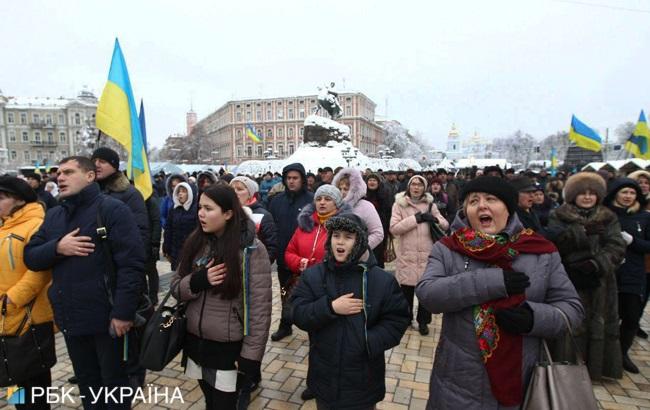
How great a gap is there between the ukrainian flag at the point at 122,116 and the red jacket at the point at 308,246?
2.36 meters

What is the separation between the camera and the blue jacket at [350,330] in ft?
7.48

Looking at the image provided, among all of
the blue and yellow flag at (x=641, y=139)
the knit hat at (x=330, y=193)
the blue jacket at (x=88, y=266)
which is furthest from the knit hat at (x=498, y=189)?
the blue and yellow flag at (x=641, y=139)

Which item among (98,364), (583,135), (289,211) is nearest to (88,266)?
(98,364)

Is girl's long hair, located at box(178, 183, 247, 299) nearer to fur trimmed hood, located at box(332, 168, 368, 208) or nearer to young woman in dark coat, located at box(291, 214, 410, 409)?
young woman in dark coat, located at box(291, 214, 410, 409)

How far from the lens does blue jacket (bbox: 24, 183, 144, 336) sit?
2594 millimetres

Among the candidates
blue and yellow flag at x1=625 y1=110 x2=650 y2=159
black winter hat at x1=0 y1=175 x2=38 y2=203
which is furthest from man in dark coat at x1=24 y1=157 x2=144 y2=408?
blue and yellow flag at x1=625 y1=110 x2=650 y2=159

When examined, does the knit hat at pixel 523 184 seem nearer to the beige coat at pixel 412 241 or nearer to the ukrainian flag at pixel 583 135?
the beige coat at pixel 412 241

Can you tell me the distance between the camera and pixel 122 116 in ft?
14.6

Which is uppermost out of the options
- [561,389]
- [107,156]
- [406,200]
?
[107,156]

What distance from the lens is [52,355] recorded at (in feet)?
9.45

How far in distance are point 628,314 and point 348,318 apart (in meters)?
3.43

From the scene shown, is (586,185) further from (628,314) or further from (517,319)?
(517,319)

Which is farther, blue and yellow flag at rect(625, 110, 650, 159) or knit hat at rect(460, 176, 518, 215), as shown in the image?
blue and yellow flag at rect(625, 110, 650, 159)

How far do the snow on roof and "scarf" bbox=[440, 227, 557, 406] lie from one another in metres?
89.2
